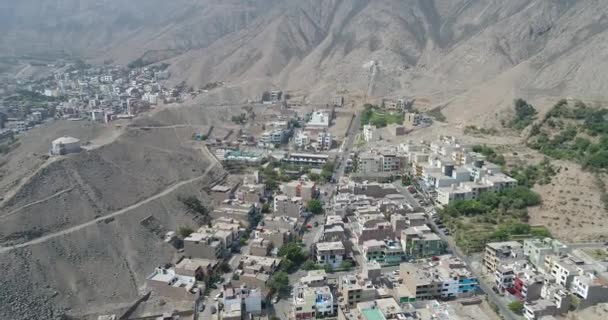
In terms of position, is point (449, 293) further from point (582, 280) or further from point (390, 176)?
point (390, 176)

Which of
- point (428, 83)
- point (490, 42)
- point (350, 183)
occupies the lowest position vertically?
point (350, 183)

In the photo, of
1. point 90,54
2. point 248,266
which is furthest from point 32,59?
point 248,266

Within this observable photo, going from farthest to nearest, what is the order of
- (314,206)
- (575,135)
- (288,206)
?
(575,135), (314,206), (288,206)

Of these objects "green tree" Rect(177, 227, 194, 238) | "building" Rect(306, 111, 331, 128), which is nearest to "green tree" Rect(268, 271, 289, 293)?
"green tree" Rect(177, 227, 194, 238)

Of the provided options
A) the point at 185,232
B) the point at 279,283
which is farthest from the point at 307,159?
the point at 279,283

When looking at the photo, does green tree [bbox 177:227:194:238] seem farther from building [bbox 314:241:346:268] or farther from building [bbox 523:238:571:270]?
building [bbox 523:238:571:270]

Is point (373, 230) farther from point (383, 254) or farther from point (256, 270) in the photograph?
point (256, 270)
